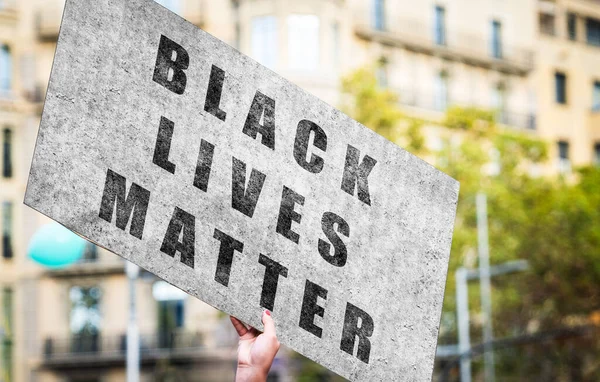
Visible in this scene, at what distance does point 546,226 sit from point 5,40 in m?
21.9

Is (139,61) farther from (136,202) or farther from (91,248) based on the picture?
(91,248)

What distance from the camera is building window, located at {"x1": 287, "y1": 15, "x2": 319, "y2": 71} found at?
4444 centimetres

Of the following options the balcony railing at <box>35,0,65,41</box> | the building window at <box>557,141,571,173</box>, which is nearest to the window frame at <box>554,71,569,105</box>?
the building window at <box>557,141,571,173</box>

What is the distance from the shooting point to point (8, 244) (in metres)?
44.9

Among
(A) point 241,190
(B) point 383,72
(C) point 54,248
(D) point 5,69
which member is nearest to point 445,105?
(B) point 383,72

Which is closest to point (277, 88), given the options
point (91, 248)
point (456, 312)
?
point (456, 312)

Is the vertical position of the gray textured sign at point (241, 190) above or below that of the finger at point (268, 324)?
above

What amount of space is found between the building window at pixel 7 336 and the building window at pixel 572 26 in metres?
30.6

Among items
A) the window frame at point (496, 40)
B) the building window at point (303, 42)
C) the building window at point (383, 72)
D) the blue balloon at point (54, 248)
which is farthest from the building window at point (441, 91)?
the blue balloon at point (54, 248)

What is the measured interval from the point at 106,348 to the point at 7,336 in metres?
3.65

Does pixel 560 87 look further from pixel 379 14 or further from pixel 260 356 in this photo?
pixel 260 356

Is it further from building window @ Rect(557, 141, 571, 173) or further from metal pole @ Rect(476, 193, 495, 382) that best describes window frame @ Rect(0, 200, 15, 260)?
building window @ Rect(557, 141, 571, 173)

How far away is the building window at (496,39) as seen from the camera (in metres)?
54.2

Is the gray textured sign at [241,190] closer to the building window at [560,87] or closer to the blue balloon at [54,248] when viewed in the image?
the blue balloon at [54,248]
